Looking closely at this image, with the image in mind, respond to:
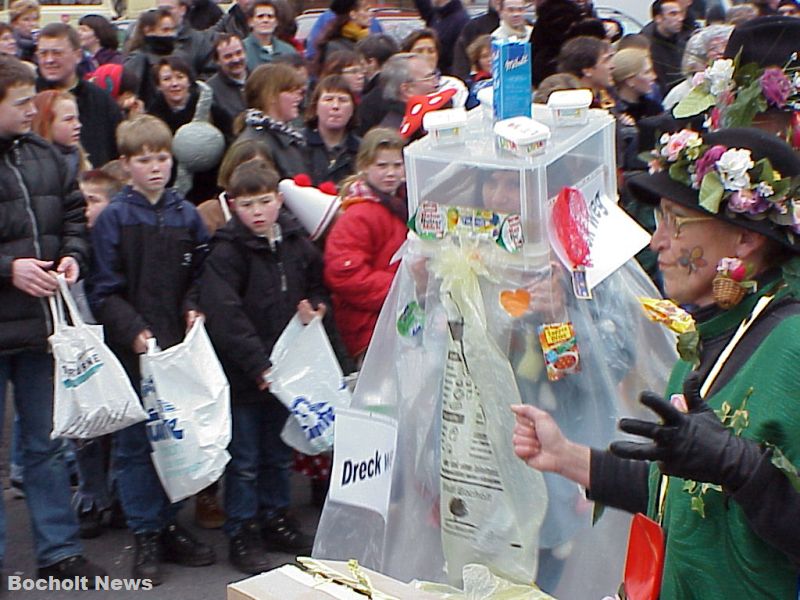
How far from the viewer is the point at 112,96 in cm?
713

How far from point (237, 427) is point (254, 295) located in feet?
1.82

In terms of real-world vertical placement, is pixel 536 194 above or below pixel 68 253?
above

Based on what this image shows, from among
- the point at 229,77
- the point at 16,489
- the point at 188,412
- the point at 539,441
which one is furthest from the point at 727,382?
the point at 229,77

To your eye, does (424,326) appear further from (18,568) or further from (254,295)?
(18,568)

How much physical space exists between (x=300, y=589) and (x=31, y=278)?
7.72 ft

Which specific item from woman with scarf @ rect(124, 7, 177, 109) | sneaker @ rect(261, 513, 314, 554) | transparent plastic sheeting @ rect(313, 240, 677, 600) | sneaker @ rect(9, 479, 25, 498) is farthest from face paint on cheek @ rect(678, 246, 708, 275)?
woman with scarf @ rect(124, 7, 177, 109)

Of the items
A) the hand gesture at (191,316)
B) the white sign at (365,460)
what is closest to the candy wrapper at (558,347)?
the white sign at (365,460)

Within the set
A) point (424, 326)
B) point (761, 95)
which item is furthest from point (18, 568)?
point (761, 95)

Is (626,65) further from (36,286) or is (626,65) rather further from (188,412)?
(36,286)

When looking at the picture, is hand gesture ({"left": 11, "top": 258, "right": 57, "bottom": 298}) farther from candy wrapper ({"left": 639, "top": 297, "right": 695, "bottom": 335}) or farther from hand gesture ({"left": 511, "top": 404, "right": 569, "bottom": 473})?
hand gesture ({"left": 511, "top": 404, "right": 569, "bottom": 473})

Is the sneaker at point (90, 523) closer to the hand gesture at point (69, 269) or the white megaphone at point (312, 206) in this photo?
the hand gesture at point (69, 269)

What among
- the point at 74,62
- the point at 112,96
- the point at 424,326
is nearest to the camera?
the point at 424,326

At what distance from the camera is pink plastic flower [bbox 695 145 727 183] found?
2250 mm

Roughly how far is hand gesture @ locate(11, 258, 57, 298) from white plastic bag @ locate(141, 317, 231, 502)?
0.44 metres
